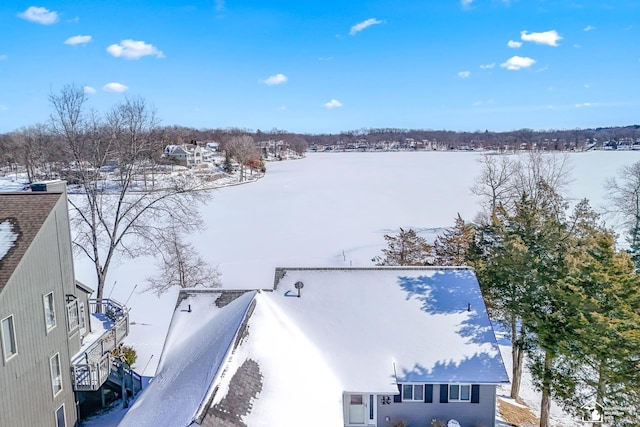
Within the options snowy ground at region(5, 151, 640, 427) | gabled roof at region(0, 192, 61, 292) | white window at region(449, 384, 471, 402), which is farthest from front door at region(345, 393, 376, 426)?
gabled roof at region(0, 192, 61, 292)

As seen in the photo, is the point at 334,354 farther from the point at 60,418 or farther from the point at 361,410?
the point at 60,418

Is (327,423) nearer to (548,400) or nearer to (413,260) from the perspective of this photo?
(548,400)

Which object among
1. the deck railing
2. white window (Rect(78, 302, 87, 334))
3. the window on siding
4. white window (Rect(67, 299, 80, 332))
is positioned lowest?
the window on siding

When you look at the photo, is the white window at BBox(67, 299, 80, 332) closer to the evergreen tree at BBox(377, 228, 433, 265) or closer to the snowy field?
the snowy field

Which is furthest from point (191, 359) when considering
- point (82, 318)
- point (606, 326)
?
point (606, 326)

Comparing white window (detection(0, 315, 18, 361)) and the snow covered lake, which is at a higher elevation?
white window (detection(0, 315, 18, 361))

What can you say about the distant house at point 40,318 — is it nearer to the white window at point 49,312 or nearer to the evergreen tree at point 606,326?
the white window at point 49,312
